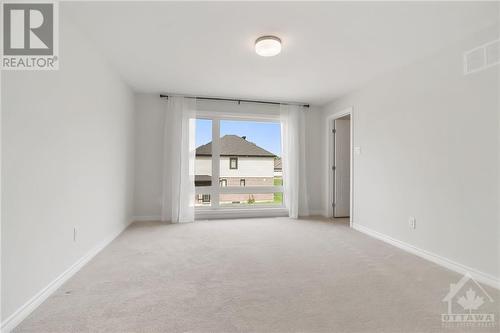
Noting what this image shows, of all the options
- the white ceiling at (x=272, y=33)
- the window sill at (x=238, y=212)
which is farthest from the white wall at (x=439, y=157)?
the window sill at (x=238, y=212)

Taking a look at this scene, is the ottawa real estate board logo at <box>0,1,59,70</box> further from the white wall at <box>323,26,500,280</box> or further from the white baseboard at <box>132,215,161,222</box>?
the white wall at <box>323,26,500,280</box>

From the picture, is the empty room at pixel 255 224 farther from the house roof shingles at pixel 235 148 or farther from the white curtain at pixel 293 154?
the house roof shingles at pixel 235 148

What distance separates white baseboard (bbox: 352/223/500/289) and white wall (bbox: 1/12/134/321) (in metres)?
3.79

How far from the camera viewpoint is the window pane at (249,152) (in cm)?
514

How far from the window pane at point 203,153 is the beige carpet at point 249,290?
5.77ft

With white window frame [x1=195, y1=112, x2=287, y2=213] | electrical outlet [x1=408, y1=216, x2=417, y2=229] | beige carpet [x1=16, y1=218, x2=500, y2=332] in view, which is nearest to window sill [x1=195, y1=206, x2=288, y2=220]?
white window frame [x1=195, y1=112, x2=287, y2=213]

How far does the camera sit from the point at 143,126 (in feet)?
15.3

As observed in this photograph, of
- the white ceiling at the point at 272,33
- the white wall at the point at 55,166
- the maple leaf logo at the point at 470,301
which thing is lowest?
the maple leaf logo at the point at 470,301

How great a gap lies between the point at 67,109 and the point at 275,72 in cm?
254

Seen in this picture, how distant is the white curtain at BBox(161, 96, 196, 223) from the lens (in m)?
4.55

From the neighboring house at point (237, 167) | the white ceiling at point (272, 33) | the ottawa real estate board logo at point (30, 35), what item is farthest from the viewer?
the neighboring house at point (237, 167)

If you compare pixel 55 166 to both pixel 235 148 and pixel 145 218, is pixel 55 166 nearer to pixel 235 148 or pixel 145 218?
pixel 145 218

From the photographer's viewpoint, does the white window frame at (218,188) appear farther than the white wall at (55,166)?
Yes

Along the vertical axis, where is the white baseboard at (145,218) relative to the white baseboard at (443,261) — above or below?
above
